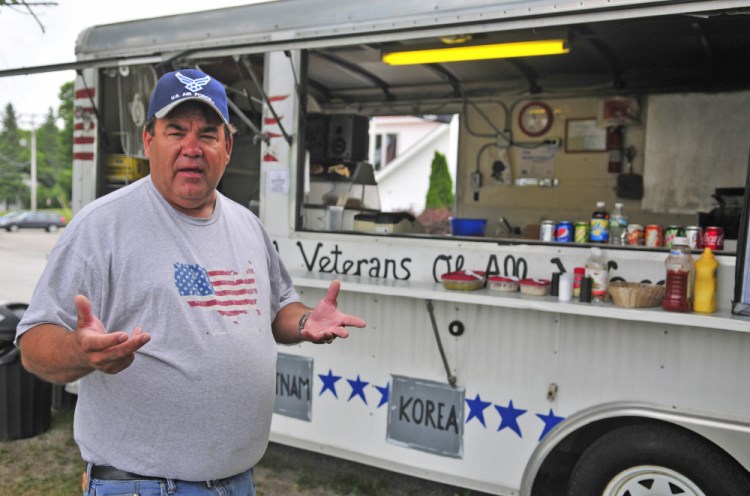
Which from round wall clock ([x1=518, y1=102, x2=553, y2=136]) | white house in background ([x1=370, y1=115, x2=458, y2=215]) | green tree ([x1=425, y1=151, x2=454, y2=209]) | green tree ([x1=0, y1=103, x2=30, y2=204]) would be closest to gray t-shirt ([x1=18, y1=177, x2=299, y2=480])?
round wall clock ([x1=518, y1=102, x2=553, y2=136])

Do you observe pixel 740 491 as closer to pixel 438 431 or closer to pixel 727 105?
pixel 438 431

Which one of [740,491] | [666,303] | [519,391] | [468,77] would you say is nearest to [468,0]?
[666,303]

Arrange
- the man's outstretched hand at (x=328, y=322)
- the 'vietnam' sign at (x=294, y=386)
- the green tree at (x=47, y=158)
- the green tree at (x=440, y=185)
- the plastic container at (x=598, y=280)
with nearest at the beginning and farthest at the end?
the man's outstretched hand at (x=328, y=322) → the plastic container at (x=598, y=280) → the 'vietnam' sign at (x=294, y=386) → the green tree at (x=440, y=185) → the green tree at (x=47, y=158)

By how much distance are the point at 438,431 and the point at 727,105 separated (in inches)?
173

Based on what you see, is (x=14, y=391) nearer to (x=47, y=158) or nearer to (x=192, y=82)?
(x=192, y=82)

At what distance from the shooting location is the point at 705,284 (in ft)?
10.1

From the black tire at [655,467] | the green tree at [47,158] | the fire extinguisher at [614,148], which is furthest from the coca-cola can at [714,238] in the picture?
the green tree at [47,158]

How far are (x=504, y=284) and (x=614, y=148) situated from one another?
379 cm

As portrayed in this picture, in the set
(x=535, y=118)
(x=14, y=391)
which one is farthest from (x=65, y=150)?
(x=14, y=391)

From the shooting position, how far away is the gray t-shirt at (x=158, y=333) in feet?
5.94

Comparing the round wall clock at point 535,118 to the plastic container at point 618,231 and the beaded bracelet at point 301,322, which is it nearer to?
the plastic container at point 618,231

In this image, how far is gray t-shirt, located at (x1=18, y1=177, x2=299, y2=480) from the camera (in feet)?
5.94

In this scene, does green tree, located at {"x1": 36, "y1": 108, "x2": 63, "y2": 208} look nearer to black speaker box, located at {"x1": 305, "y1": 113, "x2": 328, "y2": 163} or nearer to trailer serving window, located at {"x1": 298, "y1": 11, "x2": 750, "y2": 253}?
trailer serving window, located at {"x1": 298, "y1": 11, "x2": 750, "y2": 253}

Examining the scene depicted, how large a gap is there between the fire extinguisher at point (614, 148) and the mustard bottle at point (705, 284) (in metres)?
3.81
